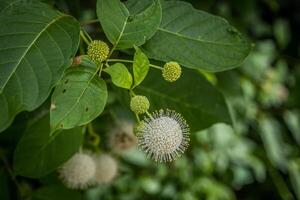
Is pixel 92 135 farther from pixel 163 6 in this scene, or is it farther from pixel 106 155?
pixel 163 6

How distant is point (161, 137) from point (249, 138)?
1.56m

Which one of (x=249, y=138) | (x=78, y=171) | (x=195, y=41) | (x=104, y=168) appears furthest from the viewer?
(x=249, y=138)

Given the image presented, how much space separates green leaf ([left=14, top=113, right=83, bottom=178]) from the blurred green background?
0.68 m

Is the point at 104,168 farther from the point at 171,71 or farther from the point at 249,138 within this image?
the point at 249,138

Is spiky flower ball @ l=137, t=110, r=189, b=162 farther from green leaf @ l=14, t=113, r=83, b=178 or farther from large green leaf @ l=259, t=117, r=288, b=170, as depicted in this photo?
large green leaf @ l=259, t=117, r=288, b=170

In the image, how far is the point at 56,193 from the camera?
5.25ft

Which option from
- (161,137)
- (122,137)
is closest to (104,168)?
(122,137)

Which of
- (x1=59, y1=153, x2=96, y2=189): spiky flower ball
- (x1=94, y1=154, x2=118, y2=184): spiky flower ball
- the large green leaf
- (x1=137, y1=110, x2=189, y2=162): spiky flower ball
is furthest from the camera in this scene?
the large green leaf

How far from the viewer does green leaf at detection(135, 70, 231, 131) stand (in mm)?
1463

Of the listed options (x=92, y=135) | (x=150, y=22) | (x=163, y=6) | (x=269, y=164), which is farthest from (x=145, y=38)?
(x=269, y=164)

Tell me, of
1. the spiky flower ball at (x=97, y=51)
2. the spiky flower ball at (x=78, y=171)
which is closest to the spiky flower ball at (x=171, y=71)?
the spiky flower ball at (x=97, y=51)

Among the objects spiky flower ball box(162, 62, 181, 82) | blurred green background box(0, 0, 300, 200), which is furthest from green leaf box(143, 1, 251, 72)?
blurred green background box(0, 0, 300, 200)

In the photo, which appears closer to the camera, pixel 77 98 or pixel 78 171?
pixel 77 98

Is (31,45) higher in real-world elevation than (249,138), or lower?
higher
